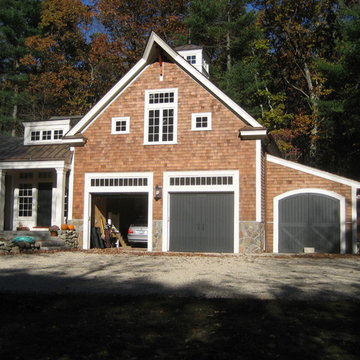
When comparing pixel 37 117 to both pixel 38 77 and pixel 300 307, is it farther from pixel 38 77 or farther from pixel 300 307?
pixel 300 307

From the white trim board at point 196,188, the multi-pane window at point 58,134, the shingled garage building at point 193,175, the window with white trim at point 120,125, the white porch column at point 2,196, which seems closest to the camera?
the white trim board at point 196,188

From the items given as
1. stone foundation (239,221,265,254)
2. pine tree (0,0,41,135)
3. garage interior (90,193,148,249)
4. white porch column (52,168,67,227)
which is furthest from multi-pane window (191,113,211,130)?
pine tree (0,0,41,135)

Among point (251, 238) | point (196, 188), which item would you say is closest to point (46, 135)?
point (196, 188)

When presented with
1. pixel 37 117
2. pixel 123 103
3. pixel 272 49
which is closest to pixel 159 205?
pixel 123 103

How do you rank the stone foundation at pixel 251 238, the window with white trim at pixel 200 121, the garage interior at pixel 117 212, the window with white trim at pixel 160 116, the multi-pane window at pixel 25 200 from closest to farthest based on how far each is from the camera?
the stone foundation at pixel 251 238
the window with white trim at pixel 200 121
the window with white trim at pixel 160 116
the garage interior at pixel 117 212
the multi-pane window at pixel 25 200

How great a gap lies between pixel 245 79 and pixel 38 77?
18.1m

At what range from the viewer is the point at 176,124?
19.3m

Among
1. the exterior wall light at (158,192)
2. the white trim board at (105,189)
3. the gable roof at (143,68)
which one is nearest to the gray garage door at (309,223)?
the gable roof at (143,68)

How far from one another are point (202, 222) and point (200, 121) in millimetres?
4091

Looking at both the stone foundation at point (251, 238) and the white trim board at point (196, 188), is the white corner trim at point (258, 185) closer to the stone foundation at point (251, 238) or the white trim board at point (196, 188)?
the stone foundation at point (251, 238)

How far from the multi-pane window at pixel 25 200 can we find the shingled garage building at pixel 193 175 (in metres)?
3.34

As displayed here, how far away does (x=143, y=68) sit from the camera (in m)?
19.9

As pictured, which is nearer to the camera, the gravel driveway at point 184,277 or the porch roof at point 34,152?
the gravel driveway at point 184,277

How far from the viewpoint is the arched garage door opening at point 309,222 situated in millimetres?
18703
